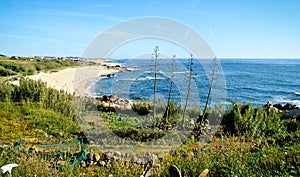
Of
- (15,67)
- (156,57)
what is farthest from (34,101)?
(15,67)

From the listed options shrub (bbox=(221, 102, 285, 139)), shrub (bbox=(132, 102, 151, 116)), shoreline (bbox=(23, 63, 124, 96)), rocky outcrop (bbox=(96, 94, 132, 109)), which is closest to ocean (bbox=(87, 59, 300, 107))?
shoreline (bbox=(23, 63, 124, 96))

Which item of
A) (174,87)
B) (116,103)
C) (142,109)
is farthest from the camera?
(174,87)

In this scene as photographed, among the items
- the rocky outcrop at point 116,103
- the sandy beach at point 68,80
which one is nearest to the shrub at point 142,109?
the rocky outcrop at point 116,103

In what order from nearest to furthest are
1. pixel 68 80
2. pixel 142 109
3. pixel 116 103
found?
1. pixel 142 109
2. pixel 116 103
3. pixel 68 80

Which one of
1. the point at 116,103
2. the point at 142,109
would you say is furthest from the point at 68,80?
the point at 142,109

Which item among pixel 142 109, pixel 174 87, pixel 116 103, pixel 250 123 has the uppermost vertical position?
pixel 250 123

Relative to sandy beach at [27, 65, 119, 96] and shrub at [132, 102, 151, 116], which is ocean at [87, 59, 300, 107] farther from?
shrub at [132, 102, 151, 116]

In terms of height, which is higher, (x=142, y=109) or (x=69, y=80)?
(x=142, y=109)

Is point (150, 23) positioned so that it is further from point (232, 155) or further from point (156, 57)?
point (232, 155)

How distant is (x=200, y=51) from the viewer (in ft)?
22.1

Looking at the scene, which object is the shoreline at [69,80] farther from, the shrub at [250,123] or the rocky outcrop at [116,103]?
the shrub at [250,123]

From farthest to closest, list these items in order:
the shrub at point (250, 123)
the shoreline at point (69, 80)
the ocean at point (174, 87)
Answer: the shoreline at point (69, 80)
the ocean at point (174, 87)
the shrub at point (250, 123)

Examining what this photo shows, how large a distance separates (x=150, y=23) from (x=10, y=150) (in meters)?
3.98

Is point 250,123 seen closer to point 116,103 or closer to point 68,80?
point 116,103
